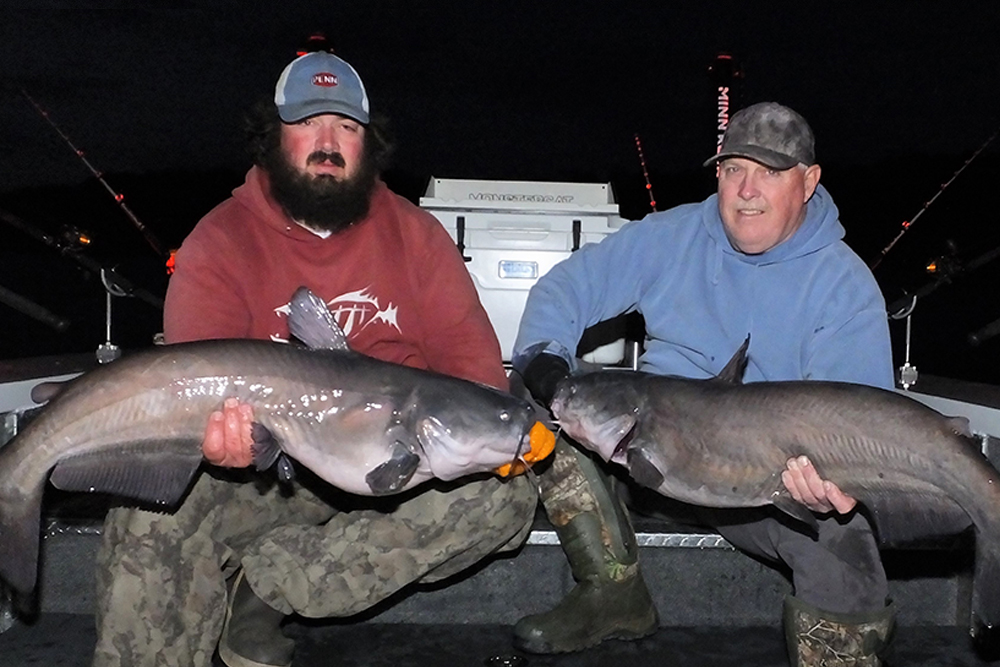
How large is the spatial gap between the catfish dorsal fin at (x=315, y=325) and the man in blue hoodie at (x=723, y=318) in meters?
0.72

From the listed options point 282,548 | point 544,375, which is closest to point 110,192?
point 282,548

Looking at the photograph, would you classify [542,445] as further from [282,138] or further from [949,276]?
[949,276]

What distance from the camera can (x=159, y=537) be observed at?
2859mm

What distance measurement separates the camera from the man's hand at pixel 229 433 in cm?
271

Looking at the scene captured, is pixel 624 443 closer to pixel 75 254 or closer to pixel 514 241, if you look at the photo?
pixel 514 241

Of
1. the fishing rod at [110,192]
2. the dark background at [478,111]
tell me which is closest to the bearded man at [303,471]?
the fishing rod at [110,192]

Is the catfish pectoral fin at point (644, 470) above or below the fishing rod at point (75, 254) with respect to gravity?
below

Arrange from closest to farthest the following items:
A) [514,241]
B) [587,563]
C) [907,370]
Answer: [587,563]
[907,370]
[514,241]

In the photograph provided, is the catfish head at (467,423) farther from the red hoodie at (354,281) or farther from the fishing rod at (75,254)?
the fishing rod at (75,254)

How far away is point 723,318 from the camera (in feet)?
11.3

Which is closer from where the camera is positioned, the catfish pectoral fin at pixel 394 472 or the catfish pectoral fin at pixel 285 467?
the catfish pectoral fin at pixel 394 472

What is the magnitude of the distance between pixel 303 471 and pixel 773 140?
76.5 inches

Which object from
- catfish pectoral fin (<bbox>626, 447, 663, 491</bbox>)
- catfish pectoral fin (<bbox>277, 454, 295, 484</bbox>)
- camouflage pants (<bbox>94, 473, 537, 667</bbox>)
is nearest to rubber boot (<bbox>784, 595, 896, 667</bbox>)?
catfish pectoral fin (<bbox>626, 447, 663, 491</bbox>)

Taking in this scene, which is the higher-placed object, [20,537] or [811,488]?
[811,488]
